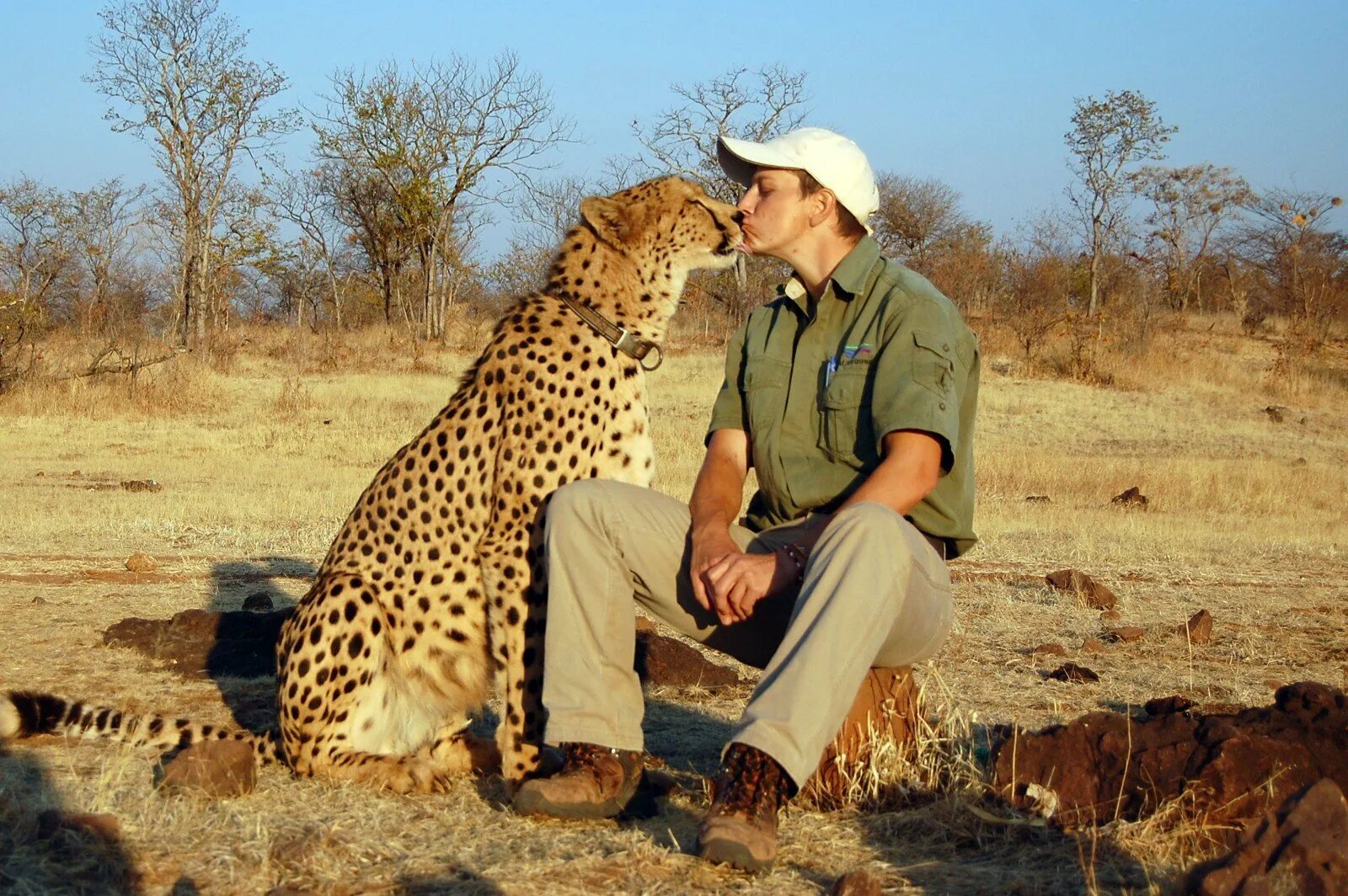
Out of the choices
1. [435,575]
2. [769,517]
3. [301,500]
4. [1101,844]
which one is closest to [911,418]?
[769,517]

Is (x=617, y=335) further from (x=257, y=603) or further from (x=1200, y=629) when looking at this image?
(x=1200, y=629)

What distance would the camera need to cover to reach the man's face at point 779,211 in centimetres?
350

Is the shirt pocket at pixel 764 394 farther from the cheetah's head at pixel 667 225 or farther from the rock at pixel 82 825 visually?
the rock at pixel 82 825

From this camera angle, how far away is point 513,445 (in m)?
3.64

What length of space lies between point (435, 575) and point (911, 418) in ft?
4.32

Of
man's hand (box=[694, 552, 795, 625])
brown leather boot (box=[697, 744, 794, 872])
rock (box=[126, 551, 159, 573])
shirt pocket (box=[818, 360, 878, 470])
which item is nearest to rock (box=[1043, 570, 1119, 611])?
shirt pocket (box=[818, 360, 878, 470])

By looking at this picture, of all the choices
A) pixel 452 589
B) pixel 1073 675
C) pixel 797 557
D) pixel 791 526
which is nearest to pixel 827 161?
pixel 791 526

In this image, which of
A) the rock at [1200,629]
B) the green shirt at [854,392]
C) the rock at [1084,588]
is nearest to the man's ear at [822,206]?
the green shirt at [854,392]

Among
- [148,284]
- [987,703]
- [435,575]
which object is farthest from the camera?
[148,284]

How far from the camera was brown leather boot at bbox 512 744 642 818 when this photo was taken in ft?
9.74

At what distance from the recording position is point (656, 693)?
462 cm

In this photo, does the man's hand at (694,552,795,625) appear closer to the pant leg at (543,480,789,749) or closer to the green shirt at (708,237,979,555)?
the pant leg at (543,480,789,749)

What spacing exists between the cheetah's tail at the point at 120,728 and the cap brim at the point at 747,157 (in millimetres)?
1929

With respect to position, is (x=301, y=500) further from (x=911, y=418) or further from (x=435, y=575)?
(x=911, y=418)
